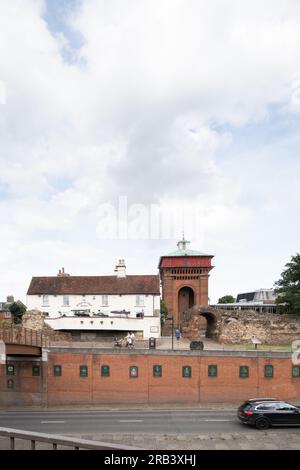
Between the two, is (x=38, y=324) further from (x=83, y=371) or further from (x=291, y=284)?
(x=291, y=284)

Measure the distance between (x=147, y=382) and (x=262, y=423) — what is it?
29.5ft

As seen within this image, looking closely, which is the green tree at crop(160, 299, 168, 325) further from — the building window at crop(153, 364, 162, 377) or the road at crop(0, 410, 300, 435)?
the road at crop(0, 410, 300, 435)

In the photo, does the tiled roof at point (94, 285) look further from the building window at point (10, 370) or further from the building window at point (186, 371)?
the building window at point (10, 370)

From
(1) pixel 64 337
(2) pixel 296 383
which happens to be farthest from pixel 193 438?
(1) pixel 64 337

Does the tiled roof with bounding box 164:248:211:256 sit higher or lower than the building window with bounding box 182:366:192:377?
higher

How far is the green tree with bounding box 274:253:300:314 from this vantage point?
41.7m

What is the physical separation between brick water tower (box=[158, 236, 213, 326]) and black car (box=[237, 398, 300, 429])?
3286cm

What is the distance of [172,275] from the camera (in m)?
56.1

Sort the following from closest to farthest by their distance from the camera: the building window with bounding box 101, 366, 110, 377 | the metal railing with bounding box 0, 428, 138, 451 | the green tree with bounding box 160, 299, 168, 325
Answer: the metal railing with bounding box 0, 428, 138, 451
the building window with bounding box 101, 366, 110, 377
the green tree with bounding box 160, 299, 168, 325

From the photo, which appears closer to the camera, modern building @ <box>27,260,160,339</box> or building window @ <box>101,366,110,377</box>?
building window @ <box>101,366,110,377</box>

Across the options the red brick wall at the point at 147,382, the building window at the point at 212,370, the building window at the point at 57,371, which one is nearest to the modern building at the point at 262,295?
the red brick wall at the point at 147,382

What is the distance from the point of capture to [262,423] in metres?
21.5

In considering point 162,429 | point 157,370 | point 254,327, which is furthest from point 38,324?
point 162,429

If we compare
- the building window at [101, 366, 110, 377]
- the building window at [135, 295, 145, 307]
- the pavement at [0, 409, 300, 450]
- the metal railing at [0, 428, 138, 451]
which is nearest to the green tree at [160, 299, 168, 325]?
the building window at [135, 295, 145, 307]
